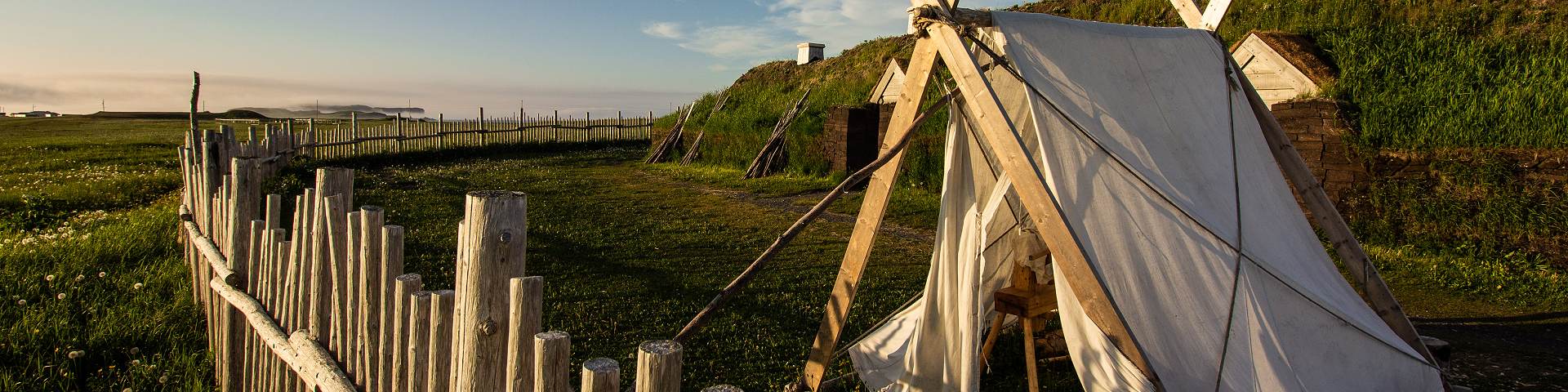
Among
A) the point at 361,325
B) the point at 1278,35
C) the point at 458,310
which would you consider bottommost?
the point at 361,325

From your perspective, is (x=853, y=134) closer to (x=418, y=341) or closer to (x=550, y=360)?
(x=418, y=341)

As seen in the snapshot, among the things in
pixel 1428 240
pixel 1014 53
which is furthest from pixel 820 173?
pixel 1014 53

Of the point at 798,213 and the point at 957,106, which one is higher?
the point at 957,106

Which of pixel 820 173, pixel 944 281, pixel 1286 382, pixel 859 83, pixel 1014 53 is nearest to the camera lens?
pixel 1286 382

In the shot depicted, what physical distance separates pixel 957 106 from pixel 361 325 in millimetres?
2844

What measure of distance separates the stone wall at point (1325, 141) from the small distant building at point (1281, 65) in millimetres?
510

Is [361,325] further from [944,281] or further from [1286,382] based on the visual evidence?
[1286,382]

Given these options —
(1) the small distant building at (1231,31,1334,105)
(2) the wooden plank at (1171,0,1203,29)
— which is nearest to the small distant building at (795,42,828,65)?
(1) the small distant building at (1231,31,1334,105)

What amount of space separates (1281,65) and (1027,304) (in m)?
7.09

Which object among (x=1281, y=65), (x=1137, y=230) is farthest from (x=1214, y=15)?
(x=1281, y=65)

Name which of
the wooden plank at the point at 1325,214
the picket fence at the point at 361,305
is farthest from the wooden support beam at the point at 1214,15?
the picket fence at the point at 361,305

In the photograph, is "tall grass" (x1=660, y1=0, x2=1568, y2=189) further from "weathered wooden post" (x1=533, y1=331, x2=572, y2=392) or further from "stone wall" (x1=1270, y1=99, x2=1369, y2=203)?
"weathered wooden post" (x1=533, y1=331, x2=572, y2=392)

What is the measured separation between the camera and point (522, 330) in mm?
2164

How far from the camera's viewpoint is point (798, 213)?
11180mm
